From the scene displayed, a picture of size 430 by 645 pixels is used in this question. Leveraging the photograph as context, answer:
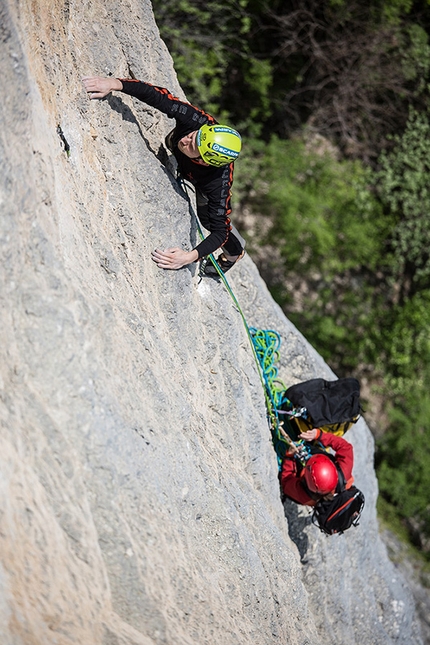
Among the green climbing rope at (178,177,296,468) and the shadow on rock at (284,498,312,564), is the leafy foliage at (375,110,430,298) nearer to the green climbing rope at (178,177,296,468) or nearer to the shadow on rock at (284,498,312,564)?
the green climbing rope at (178,177,296,468)

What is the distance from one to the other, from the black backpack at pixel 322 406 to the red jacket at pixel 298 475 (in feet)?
0.59

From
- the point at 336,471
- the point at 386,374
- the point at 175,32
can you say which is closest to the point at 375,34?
the point at 175,32

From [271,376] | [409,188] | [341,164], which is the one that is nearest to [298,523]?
[271,376]

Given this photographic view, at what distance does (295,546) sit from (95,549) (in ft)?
10.4

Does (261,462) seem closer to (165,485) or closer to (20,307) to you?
(165,485)

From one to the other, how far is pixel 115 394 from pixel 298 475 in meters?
3.04

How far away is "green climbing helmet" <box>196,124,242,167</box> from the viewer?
4.20m

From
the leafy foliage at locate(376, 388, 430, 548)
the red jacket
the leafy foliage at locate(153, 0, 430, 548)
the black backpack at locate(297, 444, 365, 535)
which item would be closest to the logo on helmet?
the red jacket

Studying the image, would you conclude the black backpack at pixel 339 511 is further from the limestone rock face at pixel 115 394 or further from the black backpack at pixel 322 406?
the black backpack at pixel 322 406

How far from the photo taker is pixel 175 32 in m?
9.17

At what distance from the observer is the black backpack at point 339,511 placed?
5195mm

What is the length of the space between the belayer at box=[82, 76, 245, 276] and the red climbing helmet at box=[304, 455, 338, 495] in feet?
7.09

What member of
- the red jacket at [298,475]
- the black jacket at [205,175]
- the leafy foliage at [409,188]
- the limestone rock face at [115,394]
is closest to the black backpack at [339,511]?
the red jacket at [298,475]

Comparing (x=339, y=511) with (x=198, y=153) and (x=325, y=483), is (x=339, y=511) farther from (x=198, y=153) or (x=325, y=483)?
(x=198, y=153)
